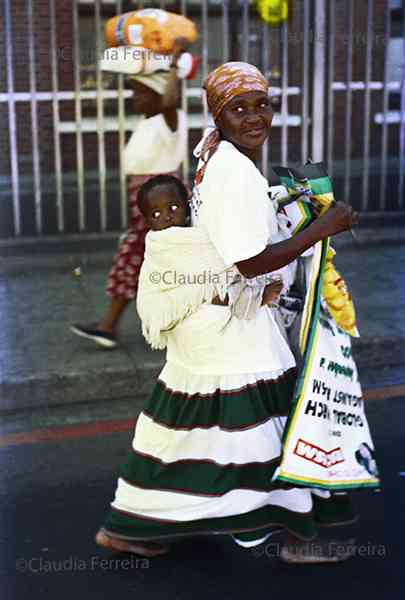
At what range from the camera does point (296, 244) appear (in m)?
3.43

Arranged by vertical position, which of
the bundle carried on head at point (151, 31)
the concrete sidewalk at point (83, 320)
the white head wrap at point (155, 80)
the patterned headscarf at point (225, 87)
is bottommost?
the concrete sidewalk at point (83, 320)

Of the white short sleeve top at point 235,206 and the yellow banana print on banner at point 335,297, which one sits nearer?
the white short sleeve top at point 235,206

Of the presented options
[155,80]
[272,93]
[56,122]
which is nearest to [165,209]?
[155,80]

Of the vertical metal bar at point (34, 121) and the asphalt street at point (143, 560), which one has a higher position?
the vertical metal bar at point (34, 121)

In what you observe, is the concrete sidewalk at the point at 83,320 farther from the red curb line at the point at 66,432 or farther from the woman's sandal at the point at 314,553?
the woman's sandal at the point at 314,553

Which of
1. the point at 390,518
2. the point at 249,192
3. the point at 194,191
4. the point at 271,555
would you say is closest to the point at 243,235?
the point at 249,192

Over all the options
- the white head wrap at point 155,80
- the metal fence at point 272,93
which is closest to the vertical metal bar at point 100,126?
the metal fence at point 272,93

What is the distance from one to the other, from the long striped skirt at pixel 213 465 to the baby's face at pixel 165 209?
0.51 m

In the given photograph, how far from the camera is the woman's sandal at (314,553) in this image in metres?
3.71

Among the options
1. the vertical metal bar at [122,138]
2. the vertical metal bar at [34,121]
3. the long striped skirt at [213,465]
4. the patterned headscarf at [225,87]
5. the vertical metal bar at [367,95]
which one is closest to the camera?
the patterned headscarf at [225,87]

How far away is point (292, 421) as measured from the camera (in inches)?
140

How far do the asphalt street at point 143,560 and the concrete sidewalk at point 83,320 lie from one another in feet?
3.09

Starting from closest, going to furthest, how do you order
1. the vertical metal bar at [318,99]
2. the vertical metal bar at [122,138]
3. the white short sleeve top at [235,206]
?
the white short sleeve top at [235,206], the vertical metal bar at [122,138], the vertical metal bar at [318,99]

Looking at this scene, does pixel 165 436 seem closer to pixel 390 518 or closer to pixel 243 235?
pixel 243 235
